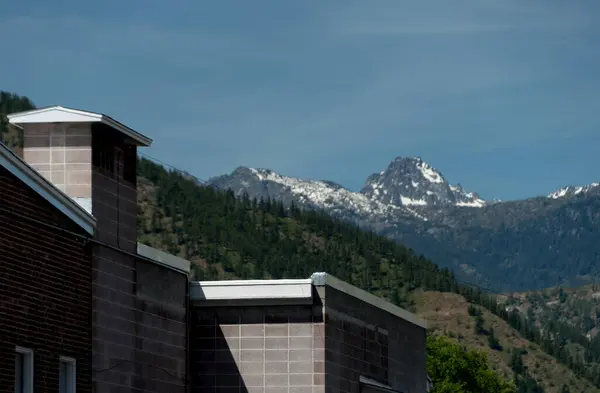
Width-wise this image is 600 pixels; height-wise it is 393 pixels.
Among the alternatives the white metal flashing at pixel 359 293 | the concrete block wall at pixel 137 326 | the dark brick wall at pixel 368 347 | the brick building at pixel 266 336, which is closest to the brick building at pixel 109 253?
the concrete block wall at pixel 137 326

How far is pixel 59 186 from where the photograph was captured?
3522 cm

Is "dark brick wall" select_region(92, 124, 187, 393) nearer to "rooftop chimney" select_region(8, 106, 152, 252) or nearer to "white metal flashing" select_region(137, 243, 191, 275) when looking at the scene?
"rooftop chimney" select_region(8, 106, 152, 252)

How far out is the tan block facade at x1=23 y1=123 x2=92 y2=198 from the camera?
35.2 m

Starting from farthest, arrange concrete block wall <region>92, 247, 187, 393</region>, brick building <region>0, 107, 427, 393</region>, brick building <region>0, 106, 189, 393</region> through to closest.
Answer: concrete block wall <region>92, 247, 187, 393</region>
brick building <region>0, 106, 189, 393</region>
brick building <region>0, 107, 427, 393</region>

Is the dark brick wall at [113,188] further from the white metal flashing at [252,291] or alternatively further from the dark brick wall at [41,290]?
the white metal flashing at [252,291]

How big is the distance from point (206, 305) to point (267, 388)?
97.6 inches

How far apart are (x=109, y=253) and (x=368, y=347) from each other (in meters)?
10.8

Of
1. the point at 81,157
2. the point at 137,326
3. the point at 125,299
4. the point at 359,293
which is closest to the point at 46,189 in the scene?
the point at 81,157

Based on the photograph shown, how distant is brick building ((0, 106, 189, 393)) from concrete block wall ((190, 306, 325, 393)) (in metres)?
2.50

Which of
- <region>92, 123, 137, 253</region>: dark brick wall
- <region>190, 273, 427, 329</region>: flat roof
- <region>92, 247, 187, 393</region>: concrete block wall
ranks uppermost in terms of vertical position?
<region>92, 123, 137, 253</region>: dark brick wall

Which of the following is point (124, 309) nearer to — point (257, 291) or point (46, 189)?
point (46, 189)

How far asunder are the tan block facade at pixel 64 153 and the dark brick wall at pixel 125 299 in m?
0.24

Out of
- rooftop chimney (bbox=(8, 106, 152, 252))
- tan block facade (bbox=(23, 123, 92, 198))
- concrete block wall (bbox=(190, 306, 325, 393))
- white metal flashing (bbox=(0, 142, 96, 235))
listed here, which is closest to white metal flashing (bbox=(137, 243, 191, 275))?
rooftop chimney (bbox=(8, 106, 152, 252))

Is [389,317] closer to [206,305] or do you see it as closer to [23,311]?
[206,305]
